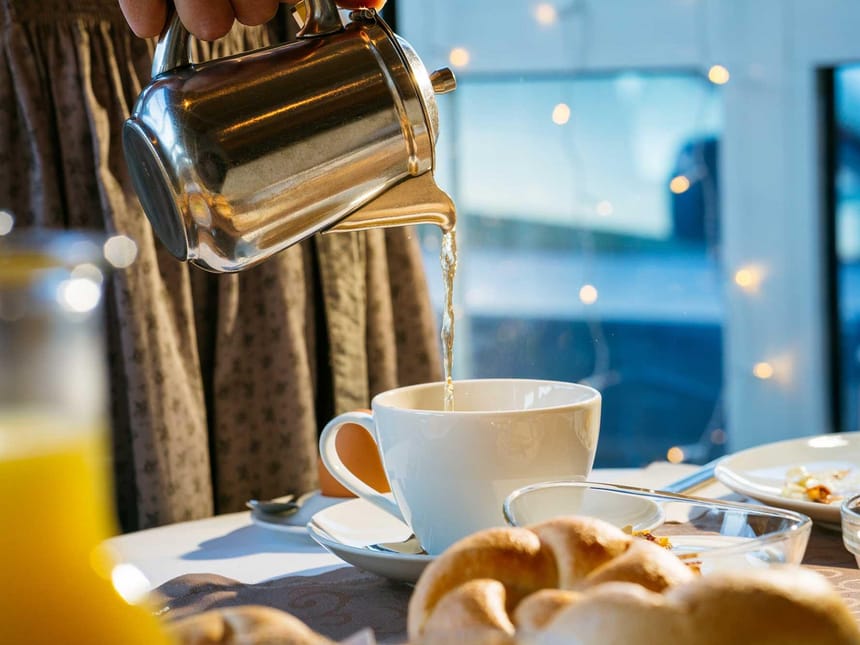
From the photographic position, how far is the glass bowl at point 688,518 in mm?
475

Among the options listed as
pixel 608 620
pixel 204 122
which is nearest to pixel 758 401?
pixel 204 122

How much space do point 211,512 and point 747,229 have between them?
124 centimetres

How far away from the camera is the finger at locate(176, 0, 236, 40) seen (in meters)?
A: 0.69

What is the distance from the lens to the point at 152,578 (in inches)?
27.3

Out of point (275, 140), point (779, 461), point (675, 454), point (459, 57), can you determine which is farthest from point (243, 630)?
point (675, 454)

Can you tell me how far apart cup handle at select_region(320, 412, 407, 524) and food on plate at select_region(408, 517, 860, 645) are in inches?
12.6

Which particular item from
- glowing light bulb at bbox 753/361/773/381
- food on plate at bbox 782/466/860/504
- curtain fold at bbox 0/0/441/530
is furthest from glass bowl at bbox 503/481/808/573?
glowing light bulb at bbox 753/361/773/381

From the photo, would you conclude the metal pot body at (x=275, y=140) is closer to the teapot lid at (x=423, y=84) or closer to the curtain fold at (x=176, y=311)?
the teapot lid at (x=423, y=84)

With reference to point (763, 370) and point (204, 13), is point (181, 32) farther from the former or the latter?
point (763, 370)

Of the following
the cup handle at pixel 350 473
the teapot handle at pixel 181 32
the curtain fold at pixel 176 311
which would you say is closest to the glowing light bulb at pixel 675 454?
the curtain fold at pixel 176 311

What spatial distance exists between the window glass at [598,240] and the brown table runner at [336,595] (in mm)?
1493

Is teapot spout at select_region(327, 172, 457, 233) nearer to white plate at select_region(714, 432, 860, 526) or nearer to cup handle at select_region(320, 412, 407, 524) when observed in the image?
cup handle at select_region(320, 412, 407, 524)

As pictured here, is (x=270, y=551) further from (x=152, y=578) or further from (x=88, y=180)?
(x=88, y=180)

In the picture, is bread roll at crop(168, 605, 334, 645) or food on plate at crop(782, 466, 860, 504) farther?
food on plate at crop(782, 466, 860, 504)
